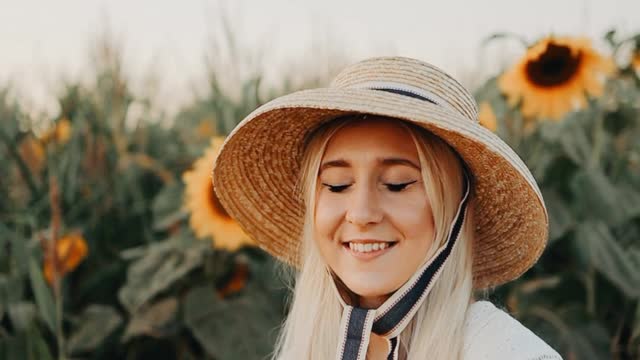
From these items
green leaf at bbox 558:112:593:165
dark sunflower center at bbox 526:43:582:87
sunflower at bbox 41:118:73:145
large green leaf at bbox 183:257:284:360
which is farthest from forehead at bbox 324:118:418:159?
sunflower at bbox 41:118:73:145

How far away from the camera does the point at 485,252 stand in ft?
5.87

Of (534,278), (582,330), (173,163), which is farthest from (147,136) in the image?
(582,330)

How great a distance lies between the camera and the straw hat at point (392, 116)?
4.91 ft

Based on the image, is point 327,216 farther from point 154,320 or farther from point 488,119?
point 488,119

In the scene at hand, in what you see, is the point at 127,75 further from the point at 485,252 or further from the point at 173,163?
the point at 485,252

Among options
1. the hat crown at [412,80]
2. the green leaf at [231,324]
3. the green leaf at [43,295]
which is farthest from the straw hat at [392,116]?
the green leaf at [231,324]

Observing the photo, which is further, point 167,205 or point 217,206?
point 167,205

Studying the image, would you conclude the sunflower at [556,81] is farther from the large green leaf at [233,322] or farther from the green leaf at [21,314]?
the green leaf at [21,314]

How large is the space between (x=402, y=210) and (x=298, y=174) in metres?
0.36

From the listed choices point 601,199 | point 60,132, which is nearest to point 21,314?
point 60,132

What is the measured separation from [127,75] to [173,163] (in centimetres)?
35

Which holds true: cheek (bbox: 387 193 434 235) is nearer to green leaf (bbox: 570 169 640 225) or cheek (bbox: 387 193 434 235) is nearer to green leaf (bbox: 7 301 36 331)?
green leaf (bbox: 570 169 640 225)

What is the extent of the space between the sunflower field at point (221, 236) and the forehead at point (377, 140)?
95cm

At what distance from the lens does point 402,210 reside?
60.8 inches
